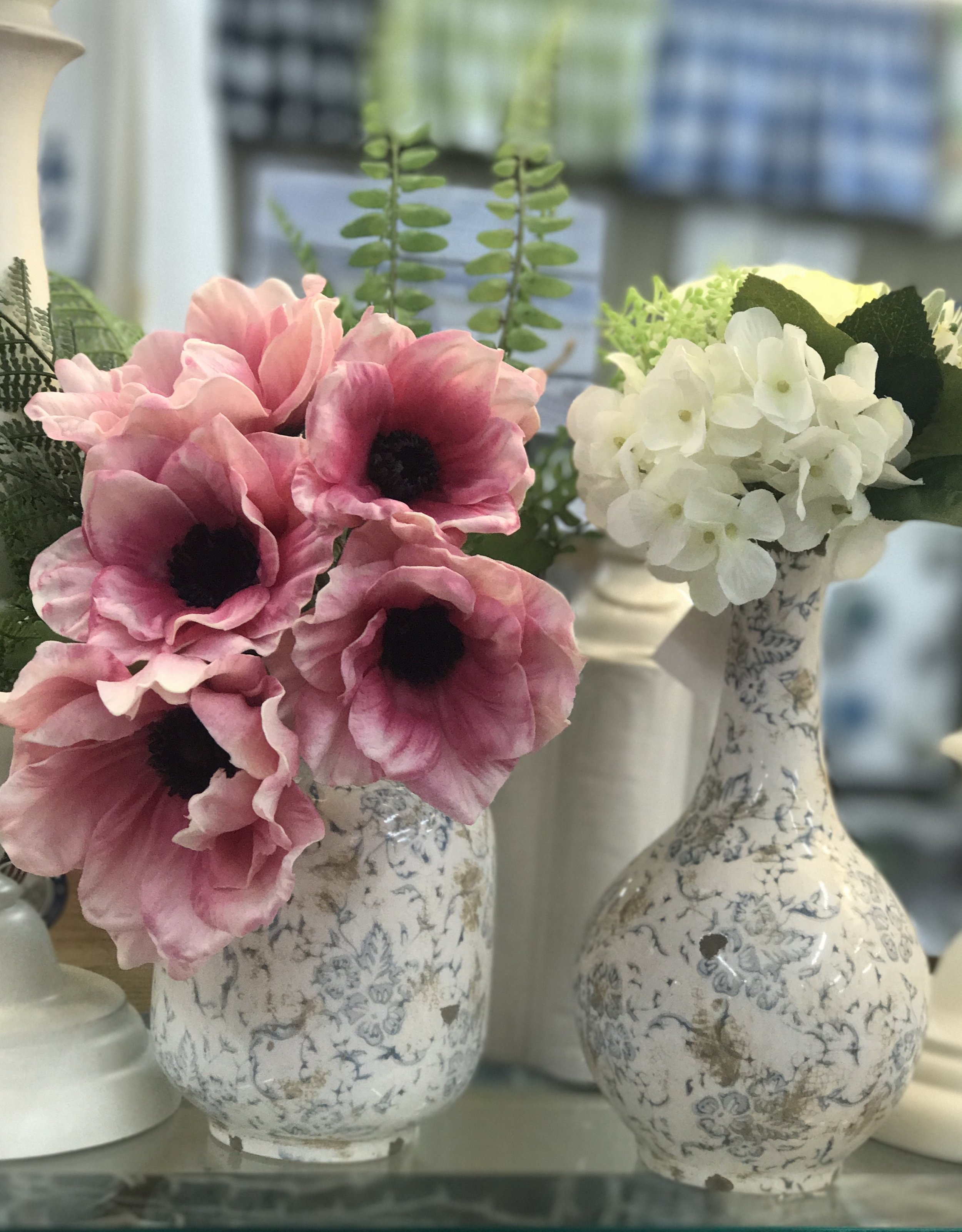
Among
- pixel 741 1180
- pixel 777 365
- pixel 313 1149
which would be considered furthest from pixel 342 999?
pixel 777 365

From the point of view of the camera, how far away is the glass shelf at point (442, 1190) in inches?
16.9

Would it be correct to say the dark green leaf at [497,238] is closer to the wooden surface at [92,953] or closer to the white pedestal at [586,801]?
the white pedestal at [586,801]

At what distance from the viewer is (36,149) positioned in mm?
562

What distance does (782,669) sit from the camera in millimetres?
523

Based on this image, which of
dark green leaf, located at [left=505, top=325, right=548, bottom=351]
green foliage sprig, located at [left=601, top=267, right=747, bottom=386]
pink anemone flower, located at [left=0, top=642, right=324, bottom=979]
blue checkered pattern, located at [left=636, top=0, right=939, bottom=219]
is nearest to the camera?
pink anemone flower, located at [left=0, top=642, right=324, bottom=979]

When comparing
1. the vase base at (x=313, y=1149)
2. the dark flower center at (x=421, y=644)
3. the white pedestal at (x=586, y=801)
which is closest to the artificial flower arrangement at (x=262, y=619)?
the dark flower center at (x=421, y=644)

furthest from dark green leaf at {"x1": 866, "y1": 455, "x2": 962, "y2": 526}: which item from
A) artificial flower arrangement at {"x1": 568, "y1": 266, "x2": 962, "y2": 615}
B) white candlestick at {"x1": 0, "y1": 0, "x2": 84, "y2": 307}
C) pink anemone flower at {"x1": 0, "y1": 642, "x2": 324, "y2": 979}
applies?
white candlestick at {"x1": 0, "y1": 0, "x2": 84, "y2": 307}

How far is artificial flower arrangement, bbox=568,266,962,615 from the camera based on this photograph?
17.9 inches

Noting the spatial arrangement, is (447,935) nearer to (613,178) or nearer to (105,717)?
(105,717)

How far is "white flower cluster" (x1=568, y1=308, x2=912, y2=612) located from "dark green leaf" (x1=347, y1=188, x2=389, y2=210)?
182 millimetres

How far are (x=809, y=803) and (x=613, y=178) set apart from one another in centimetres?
215

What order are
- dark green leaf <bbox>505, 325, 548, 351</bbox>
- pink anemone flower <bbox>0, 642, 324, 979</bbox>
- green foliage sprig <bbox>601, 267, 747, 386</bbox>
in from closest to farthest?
pink anemone flower <bbox>0, 642, 324, 979</bbox>, green foliage sprig <bbox>601, 267, 747, 386</bbox>, dark green leaf <bbox>505, 325, 548, 351</bbox>

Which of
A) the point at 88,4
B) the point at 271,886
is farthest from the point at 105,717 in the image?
the point at 88,4

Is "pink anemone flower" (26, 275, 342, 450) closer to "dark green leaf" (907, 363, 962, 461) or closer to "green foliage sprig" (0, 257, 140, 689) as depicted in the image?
"green foliage sprig" (0, 257, 140, 689)
